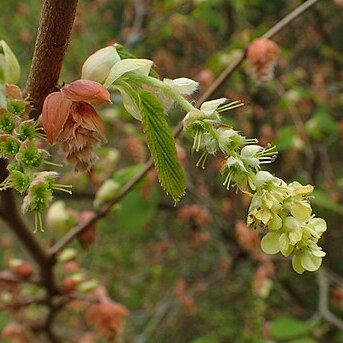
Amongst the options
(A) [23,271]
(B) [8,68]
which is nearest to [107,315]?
(A) [23,271]

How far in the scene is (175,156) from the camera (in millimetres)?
545

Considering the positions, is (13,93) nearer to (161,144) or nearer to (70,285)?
(161,144)

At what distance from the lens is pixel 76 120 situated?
553 millimetres

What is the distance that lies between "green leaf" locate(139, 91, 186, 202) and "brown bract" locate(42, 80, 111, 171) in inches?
1.4

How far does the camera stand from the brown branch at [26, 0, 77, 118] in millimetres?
556

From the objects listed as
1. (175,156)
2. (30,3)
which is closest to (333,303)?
(175,156)

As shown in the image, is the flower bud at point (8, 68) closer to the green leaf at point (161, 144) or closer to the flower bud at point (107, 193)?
the green leaf at point (161, 144)

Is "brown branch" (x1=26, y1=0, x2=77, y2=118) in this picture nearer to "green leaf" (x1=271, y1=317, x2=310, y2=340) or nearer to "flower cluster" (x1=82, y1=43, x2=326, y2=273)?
"flower cluster" (x1=82, y1=43, x2=326, y2=273)

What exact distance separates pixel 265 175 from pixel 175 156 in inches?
3.5

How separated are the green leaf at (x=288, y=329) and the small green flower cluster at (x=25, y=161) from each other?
4.38ft

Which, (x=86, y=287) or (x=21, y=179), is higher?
(x=21, y=179)

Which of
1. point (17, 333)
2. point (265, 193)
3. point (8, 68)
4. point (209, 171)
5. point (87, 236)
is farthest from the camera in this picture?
point (209, 171)

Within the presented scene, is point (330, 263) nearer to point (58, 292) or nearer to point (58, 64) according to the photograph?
point (58, 292)

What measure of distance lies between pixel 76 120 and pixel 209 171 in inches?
90.4
